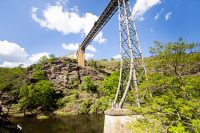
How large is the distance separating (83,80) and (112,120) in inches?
1975

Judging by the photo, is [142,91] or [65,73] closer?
[142,91]

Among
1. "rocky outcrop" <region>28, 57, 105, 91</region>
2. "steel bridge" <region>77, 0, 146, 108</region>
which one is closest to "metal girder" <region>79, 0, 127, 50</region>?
"steel bridge" <region>77, 0, 146, 108</region>

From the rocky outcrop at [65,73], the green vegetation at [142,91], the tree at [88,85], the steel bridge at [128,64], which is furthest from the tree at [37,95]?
the steel bridge at [128,64]

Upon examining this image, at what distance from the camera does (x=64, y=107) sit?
201ft

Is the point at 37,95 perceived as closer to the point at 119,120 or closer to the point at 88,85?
the point at 88,85

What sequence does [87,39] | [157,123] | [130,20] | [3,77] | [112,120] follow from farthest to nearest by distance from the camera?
1. [87,39]
2. [3,77]
3. [130,20]
4. [112,120]
5. [157,123]

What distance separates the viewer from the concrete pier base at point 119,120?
20.5 meters

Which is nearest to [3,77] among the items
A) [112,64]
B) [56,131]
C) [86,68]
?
[56,131]

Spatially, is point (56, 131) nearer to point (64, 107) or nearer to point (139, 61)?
point (139, 61)

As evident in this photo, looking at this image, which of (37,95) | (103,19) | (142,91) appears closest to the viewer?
(142,91)

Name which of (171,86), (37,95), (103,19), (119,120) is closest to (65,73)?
(37,95)

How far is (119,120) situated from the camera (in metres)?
21.0

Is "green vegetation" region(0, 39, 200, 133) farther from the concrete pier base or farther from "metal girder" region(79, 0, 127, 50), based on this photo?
"metal girder" region(79, 0, 127, 50)

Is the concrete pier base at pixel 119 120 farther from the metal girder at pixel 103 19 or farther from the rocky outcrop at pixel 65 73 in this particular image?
the rocky outcrop at pixel 65 73
